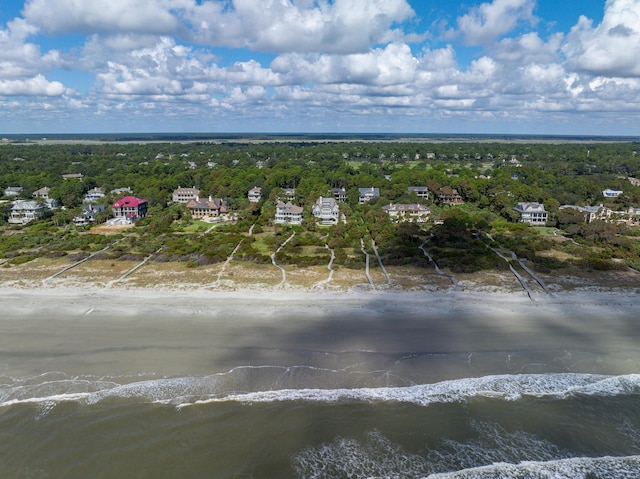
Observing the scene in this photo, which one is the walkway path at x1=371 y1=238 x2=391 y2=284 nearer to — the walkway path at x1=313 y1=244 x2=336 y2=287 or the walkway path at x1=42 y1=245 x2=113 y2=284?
the walkway path at x1=313 y1=244 x2=336 y2=287

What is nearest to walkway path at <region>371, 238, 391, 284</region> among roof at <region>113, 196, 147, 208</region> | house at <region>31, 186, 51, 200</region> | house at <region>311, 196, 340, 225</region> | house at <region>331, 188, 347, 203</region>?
house at <region>311, 196, 340, 225</region>

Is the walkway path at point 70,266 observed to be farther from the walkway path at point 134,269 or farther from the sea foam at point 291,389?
the sea foam at point 291,389

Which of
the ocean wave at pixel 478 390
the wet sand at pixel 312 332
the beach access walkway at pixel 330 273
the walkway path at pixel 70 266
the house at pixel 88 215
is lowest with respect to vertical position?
the ocean wave at pixel 478 390

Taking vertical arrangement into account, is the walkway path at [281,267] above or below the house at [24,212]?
below

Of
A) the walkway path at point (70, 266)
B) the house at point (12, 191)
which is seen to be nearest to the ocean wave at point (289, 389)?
the walkway path at point (70, 266)

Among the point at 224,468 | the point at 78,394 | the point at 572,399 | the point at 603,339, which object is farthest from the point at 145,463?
the point at 603,339

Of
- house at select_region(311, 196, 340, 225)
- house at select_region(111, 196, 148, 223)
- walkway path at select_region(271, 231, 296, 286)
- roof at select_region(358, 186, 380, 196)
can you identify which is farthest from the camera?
roof at select_region(358, 186, 380, 196)

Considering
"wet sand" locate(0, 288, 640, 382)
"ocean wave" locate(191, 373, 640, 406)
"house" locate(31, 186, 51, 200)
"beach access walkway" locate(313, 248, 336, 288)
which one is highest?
"house" locate(31, 186, 51, 200)
